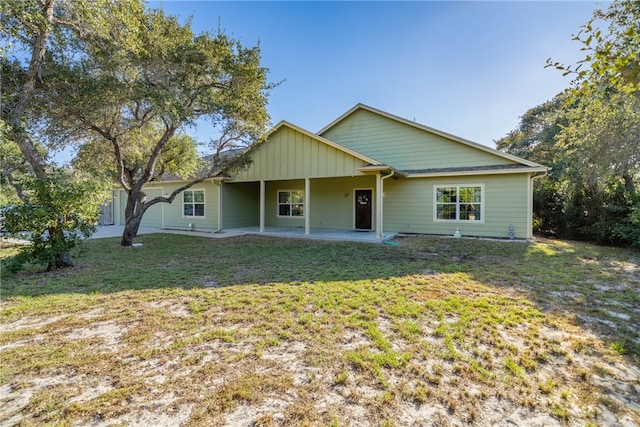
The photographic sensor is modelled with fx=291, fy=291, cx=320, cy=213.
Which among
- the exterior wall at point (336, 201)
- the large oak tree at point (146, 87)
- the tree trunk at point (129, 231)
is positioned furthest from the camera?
the exterior wall at point (336, 201)

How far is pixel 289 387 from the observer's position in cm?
251

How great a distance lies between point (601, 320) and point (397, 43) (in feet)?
37.1

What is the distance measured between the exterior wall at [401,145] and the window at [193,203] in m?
7.66

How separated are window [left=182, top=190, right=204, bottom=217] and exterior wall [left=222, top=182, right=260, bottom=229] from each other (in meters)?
1.77

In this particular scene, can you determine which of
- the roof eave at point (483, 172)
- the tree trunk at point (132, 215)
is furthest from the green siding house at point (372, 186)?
the tree trunk at point (132, 215)

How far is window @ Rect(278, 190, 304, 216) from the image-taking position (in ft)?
50.9

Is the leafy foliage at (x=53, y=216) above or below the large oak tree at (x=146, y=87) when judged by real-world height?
below

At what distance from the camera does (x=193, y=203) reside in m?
16.0

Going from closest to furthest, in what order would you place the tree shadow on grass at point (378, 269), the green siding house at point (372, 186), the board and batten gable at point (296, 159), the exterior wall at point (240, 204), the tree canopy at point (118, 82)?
the tree shadow on grass at point (378, 269) < the tree canopy at point (118, 82) < the green siding house at point (372, 186) < the board and batten gable at point (296, 159) < the exterior wall at point (240, 204)

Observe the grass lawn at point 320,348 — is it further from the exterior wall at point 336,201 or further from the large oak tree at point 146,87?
the exterior wall at point 336,201

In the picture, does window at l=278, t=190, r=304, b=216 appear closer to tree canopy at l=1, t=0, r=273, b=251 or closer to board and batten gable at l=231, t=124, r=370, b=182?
board and batten gable at l=231, t=124, r=370, b=182

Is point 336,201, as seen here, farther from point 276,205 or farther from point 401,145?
point 401,145

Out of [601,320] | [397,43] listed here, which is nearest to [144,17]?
[397,43]

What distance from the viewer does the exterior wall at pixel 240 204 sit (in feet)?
48.6
